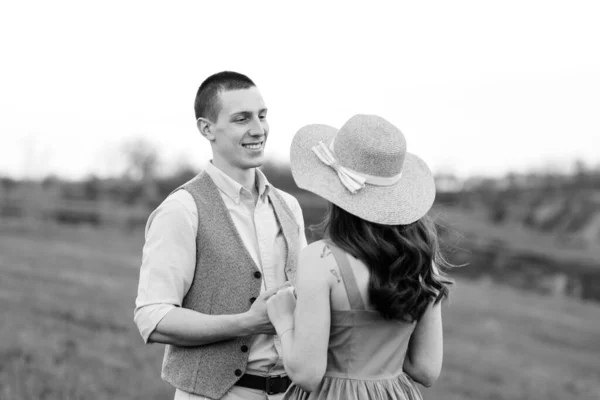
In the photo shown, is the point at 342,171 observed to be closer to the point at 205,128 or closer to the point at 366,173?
the point at 366,173

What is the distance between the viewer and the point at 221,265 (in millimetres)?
2826

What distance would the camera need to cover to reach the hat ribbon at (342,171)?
2.55m

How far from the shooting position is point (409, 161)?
2.82 metres

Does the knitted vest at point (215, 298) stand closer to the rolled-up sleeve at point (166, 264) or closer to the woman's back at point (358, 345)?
the rolled-up sleeve at point (166, 264)

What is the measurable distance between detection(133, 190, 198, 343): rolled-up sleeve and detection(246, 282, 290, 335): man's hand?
32 centimetres

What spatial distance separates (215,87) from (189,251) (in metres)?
0.72

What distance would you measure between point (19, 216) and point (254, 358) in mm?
36232

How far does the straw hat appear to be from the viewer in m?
2.51

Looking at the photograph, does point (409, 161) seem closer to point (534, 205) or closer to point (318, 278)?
point (318, 278)

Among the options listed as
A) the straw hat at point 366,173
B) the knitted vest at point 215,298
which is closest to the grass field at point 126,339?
the knitted vest at point 215,298

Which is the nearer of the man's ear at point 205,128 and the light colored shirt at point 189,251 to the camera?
the light colored shirt at point 189,251

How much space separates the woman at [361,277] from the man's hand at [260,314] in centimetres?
6

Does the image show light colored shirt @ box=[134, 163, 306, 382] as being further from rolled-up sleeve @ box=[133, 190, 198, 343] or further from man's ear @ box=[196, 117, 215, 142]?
man's ear @ box=[196, 117, 215, 142]

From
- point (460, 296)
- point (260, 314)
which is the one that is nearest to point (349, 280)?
point (260, 314)
